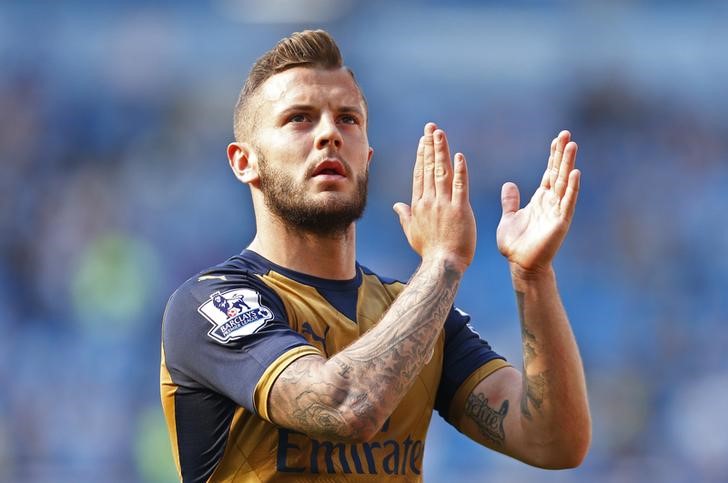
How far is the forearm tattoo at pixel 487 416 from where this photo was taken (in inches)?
162

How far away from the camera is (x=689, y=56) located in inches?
519

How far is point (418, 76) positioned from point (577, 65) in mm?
1833

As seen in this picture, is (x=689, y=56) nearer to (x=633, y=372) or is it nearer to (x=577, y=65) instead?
(x=577, y=65)

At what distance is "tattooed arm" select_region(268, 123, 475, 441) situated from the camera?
3.44m

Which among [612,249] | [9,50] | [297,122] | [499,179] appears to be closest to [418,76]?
[499,179]

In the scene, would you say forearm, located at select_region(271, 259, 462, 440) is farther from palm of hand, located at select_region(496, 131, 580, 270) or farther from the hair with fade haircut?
the hair with fade haircut

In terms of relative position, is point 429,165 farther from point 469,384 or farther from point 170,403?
point 170,403

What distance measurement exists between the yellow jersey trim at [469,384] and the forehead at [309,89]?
42.0 inches

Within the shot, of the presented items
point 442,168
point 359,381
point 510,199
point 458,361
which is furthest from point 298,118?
point 359,381

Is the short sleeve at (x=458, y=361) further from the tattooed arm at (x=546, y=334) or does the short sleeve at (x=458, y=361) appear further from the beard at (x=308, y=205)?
the beard at (x=308, y=205)

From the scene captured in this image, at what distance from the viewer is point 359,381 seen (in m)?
3.46

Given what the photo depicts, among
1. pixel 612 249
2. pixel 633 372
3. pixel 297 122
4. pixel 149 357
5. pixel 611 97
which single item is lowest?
pixel 149 357

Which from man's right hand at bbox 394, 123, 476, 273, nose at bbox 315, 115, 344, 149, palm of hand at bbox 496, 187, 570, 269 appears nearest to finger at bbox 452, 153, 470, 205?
man's right hand at bbox 394, 123, 476, 273

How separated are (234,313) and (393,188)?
9049 millimetres
